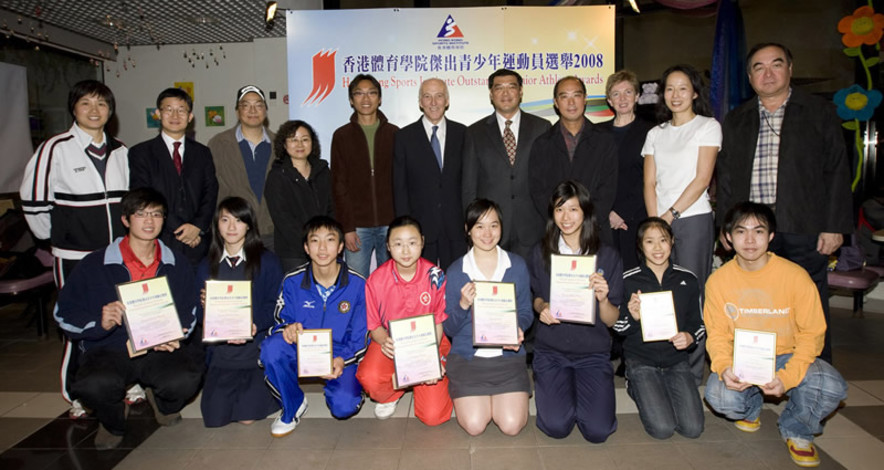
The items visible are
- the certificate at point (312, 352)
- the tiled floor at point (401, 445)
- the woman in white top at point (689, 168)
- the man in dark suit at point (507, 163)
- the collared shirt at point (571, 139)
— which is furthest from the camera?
the man in dark suit at point (507, 163)

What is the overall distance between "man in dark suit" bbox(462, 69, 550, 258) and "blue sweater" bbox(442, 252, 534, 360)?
2.26 feet

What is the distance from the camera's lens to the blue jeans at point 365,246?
429 cm

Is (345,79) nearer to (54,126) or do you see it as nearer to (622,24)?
(622,24)

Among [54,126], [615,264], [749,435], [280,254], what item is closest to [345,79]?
[280,254]

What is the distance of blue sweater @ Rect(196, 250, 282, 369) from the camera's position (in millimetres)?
3459

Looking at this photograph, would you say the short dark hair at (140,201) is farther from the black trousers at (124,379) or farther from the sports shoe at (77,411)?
the sports shoe at (77,411)

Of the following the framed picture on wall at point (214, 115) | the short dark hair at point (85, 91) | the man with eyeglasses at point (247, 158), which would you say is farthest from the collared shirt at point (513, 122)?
the framed picture on wall at point (214, 115)

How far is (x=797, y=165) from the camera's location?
3.33 meters

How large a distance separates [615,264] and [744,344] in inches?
32.1

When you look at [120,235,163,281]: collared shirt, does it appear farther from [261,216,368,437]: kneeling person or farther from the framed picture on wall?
the framed picture on wall

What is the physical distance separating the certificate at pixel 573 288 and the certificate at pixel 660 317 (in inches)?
13.0

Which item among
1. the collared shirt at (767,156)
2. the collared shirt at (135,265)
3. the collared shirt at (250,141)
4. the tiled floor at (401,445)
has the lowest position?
the tiled floor at (401,445)

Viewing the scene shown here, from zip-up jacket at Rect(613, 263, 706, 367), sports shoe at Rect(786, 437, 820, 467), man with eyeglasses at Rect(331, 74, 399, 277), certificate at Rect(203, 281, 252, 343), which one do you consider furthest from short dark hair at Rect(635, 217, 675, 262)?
certificate at Rect(203, 281, 252, 343)

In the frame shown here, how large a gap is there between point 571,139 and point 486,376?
6.08 feet
